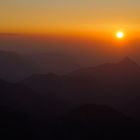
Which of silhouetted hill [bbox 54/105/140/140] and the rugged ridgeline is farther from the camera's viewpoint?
the rugged ridgeline

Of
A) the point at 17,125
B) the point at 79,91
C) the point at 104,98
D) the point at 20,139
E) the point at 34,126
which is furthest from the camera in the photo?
the point at 79,91

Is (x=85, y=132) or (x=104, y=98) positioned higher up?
(x=104, y=98)

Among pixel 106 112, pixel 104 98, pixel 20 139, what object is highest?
pixel 104 98

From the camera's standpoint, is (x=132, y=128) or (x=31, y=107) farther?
(x=31, y=107)

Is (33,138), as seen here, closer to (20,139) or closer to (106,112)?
(20,139)

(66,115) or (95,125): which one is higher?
(66,115)

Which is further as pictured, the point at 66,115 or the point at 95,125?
the point at 66,115

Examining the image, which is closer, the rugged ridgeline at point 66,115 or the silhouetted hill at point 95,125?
the silhouetted hill at point 95,125

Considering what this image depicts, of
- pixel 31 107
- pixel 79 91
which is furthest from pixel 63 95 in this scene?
pixel 31 107
